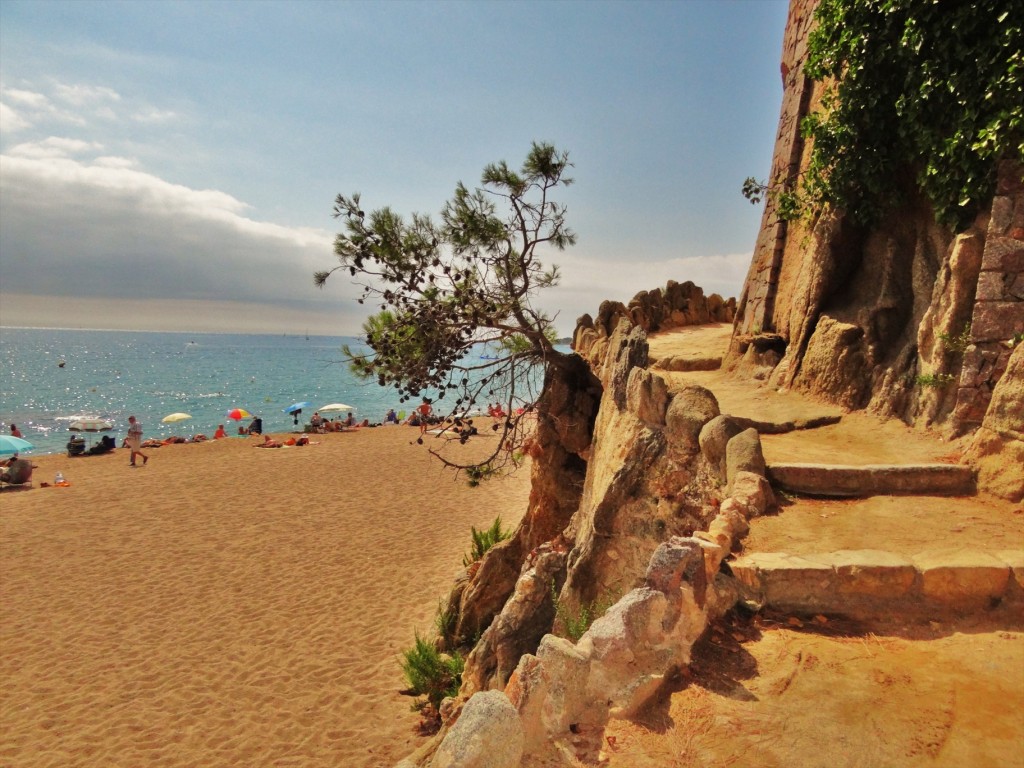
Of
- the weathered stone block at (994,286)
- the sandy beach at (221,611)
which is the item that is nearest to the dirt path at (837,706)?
the weathered stone block at (994,286)

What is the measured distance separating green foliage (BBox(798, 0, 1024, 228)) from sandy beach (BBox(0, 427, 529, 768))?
10.4 m

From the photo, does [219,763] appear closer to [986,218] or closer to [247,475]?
[986,218]

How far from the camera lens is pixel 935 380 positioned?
649 cm

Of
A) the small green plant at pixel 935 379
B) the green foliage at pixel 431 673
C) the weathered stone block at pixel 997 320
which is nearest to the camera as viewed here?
the weathered stone block at pixel 997 320

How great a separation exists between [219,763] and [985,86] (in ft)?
42.0

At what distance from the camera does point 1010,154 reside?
585cm

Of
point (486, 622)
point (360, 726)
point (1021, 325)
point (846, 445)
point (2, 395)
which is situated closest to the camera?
point (1021, 325)

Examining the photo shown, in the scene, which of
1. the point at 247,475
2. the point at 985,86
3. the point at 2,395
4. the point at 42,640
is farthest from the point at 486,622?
the point at 2,395

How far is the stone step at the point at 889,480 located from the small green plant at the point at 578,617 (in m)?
2.38

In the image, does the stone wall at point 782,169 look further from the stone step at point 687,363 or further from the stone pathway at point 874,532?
the stone pathway at point 874,532

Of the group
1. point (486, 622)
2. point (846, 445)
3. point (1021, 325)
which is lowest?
point (486, 622)

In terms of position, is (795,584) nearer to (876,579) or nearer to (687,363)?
(876,579)

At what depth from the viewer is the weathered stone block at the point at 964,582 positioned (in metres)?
3.84

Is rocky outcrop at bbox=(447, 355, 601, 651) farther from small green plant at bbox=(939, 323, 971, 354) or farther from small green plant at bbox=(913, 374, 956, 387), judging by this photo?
small green plant at bbox=(939, 323, 971, 354)
